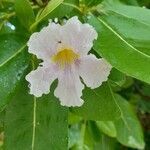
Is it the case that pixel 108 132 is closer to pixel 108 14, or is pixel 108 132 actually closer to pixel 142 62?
pixel 108 14

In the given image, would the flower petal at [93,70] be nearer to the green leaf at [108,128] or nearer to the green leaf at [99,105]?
the green leaf at [99,105]

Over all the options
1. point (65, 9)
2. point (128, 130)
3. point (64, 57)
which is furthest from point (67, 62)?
point (128, 130)

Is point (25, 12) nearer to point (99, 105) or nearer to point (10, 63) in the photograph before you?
point (10, 63)

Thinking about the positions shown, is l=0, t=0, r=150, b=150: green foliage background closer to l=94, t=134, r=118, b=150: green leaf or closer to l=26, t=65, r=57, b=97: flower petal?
l=26, t=65, r=57, b=97: flower petal

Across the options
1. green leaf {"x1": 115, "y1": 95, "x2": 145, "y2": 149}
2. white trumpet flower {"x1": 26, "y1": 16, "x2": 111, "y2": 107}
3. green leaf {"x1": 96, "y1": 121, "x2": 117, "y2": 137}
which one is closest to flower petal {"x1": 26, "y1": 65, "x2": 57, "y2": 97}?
white trumpet flower {"x1": 26, "y1": 16, "x2": 111, "y2": 107}

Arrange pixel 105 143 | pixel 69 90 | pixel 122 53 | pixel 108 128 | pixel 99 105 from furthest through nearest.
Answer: pixel 105 143 < pixel 108 128 < pixel 99 105 < pixel 69 90 < pixel 122 53

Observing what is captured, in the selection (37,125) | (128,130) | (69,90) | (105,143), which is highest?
(69,90)
